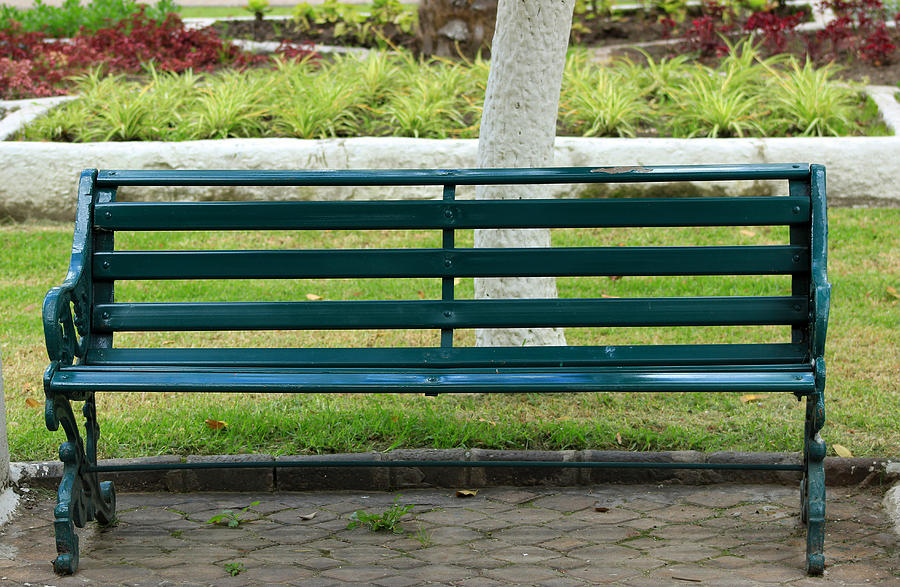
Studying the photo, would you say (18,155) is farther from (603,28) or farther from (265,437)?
(603,28)

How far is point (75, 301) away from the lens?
3.65 meters

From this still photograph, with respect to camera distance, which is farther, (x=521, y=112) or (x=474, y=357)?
(x=521, y=112)

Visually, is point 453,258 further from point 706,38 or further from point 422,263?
point 706,38

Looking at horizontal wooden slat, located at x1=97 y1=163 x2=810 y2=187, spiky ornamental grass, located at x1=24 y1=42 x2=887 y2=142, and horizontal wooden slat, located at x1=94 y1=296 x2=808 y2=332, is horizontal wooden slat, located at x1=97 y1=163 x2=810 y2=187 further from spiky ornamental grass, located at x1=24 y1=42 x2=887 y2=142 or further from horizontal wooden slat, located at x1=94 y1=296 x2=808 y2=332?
spiky ornamental grass, located at x1=24 y1=42 x2=887 y2=142

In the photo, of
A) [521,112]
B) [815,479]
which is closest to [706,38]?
[521,112]

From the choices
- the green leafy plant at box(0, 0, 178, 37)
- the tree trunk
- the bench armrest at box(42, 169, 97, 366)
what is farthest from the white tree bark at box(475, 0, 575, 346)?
the green leafy plant at box(0, 0, 178, 37)

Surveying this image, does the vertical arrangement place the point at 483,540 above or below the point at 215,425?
below

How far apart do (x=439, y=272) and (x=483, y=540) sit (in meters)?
0.93

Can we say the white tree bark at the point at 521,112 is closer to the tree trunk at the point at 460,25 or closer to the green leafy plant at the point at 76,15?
the tree trunk at the point at 460,25

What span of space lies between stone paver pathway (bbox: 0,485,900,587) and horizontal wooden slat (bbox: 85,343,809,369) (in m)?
0.58

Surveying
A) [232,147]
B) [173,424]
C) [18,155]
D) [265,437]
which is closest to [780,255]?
[265,437]

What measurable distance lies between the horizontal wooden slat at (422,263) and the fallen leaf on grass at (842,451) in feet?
2.94

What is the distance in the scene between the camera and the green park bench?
3654 mm

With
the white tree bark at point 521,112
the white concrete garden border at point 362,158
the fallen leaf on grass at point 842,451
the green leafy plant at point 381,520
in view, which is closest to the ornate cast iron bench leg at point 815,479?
the fallen leaf on grass at point 842,451
